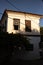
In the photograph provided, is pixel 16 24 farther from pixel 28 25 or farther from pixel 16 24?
pixel 28 25

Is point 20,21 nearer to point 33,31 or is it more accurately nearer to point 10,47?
point 33,31

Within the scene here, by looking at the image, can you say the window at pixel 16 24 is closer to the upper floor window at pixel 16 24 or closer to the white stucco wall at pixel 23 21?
the upper floor window at pixel 16 24

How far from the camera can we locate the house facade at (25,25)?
21.5 metres

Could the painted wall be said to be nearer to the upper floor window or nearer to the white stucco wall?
the white stucco wall

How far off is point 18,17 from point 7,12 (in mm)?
1626

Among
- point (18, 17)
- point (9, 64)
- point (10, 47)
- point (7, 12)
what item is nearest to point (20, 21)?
point (18, 17)

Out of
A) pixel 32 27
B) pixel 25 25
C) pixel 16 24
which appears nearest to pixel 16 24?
pixel 16 24

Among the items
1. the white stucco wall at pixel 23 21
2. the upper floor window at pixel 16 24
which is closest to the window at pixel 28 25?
the white stucco wall at pixel 23 21

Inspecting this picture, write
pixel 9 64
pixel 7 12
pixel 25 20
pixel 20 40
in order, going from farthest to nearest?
pixel 25 20 → pixel 7 12 → pixel 20 40 → pixel 9 64

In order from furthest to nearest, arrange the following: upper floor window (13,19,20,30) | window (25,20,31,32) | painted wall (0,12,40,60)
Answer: window (25,20,31,32) < upper floor window (13,19,20,30) < painted wall (0,12,40,60)

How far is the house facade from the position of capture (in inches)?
845

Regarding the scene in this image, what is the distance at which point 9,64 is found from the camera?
14516mm

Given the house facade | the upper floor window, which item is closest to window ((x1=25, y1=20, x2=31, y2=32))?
the house facade

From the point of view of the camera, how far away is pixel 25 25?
22391 mm
